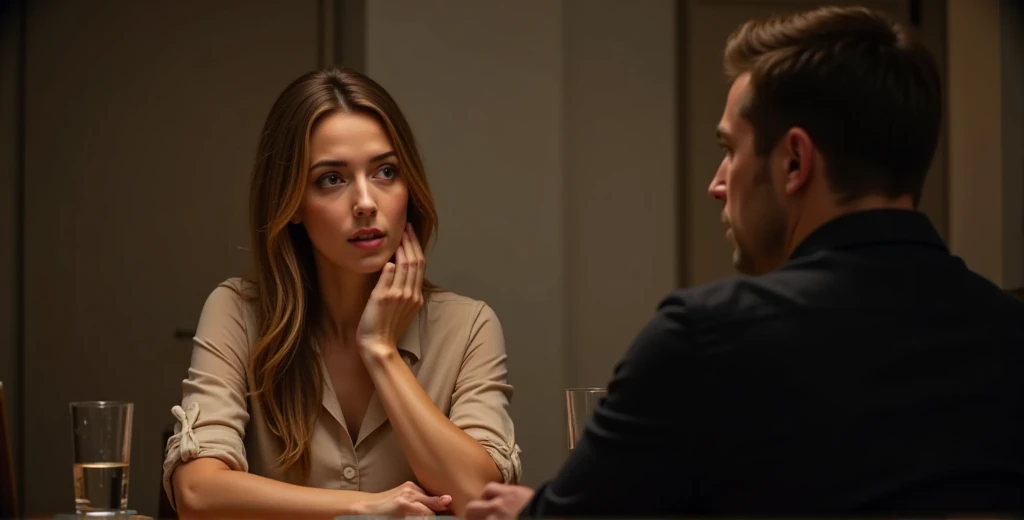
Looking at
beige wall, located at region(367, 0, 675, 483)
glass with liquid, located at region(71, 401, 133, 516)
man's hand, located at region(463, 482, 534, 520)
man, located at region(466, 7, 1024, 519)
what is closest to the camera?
man, located at region(466, 7, 1024, 519)

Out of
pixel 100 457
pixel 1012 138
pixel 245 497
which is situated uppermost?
pixel 1012 138

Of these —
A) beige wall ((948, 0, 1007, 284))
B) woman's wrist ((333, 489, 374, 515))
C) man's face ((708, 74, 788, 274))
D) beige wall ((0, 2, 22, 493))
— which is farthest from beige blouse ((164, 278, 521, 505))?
beige wall ((948, 0, 1007, 284))

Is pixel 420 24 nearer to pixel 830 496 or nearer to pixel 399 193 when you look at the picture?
pixel 399 193

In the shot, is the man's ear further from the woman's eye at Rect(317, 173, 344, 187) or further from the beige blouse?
the woman's eye at Rect(317, 173, 344, 187)

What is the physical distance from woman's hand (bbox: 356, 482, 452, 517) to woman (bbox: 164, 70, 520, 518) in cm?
8

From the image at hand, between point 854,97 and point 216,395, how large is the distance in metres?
1.26

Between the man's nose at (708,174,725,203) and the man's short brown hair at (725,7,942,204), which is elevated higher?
the man's short brown hair at (725,7,942,204)

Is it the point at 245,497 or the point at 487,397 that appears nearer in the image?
the point at 245,497

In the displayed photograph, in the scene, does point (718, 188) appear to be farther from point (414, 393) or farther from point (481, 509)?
point (414, 393)

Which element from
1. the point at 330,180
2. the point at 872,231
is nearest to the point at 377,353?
the point at 330,180

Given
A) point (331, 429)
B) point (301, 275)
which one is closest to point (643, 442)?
point (331, 429)

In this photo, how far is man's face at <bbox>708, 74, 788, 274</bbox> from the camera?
1239mm

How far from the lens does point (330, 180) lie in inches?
82.0

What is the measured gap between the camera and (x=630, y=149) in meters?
3.56
